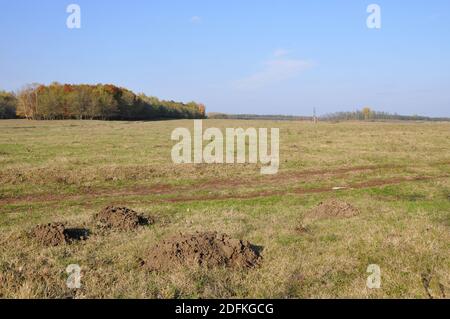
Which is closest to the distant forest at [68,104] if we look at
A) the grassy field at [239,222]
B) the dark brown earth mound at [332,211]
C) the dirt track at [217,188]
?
the grassy field at [239,222]

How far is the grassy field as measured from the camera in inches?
295

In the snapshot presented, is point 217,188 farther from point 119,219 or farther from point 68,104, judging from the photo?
point 68,104

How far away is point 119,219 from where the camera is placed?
1282cm

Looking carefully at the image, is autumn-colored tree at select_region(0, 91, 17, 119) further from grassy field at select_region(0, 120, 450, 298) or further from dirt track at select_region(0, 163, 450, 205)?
dirt track at select_region(0, 163, 450, 205)

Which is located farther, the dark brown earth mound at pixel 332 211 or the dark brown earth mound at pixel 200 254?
the dark brown earth mound at pixel 332 211

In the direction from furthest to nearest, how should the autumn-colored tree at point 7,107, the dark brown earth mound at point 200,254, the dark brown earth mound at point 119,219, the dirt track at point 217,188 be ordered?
the autumn-colored tree at point 7,107
the dirt track at point 217,188
the dark brown earth mound at point 119,219
the dark brown earth mound at point 200,254

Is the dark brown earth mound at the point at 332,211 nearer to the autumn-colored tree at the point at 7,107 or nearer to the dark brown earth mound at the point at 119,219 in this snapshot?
the dark brown earth mound at the point at 119,219

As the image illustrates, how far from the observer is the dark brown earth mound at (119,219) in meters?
12.6

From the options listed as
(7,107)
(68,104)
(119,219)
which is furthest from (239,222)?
(7,107)

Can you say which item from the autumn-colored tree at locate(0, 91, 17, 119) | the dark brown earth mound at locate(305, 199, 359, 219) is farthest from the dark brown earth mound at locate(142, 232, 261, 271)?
the autumn-colored tree at locate(0, 91, 17, 119)

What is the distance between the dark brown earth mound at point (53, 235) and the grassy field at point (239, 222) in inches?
10.6

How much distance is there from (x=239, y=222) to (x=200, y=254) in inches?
183
